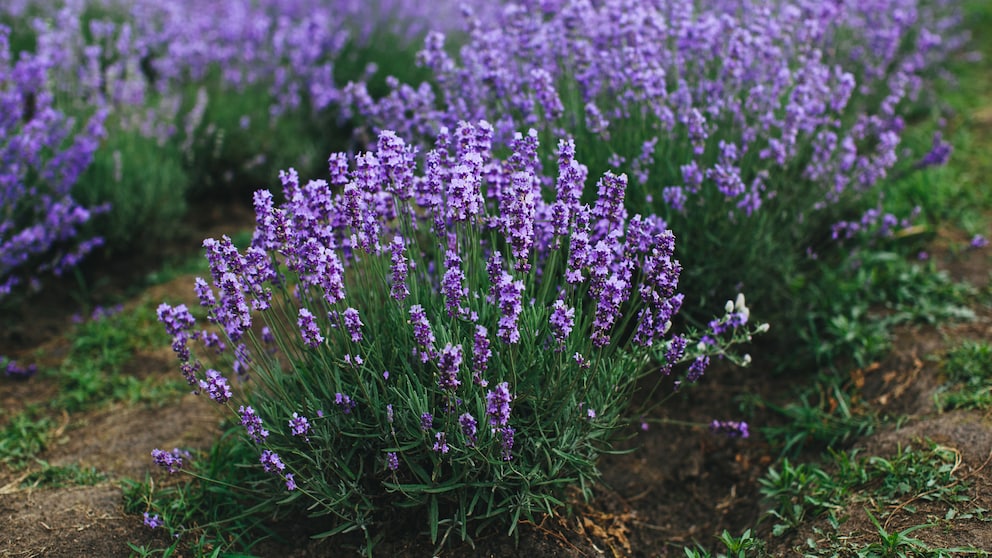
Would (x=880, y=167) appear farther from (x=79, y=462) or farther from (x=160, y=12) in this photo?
(x=160, y=12)

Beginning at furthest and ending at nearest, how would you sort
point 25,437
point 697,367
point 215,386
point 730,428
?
point 25,437 → point 730,428 → point 697,367 → point 215,386

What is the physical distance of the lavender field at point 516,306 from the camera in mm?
2363

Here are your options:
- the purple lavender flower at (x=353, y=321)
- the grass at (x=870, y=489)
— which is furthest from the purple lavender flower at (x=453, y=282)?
the grass at (x=870, y=489)

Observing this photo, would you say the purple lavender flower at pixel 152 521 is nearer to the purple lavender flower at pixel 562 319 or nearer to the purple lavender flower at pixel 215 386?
the purple lavender flower at pixel 215 386

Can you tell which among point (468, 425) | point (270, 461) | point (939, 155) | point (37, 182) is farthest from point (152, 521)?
point (939, 155)

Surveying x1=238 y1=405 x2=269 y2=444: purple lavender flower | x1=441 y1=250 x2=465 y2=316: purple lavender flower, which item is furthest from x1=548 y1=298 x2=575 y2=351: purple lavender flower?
x1=238 y1=405 x2=269 y2=444: purple lavender flower

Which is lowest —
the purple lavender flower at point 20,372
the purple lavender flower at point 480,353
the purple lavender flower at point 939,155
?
the purple lavender flower at point 20,372

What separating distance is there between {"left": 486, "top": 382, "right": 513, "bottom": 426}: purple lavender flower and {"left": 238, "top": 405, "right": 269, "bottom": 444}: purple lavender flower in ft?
2.15

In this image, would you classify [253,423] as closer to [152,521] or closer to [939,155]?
[152,521]

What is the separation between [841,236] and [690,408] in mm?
1284

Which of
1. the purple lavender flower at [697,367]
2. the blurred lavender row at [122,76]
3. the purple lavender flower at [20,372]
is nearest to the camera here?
the purple lavender flower at [697,367]

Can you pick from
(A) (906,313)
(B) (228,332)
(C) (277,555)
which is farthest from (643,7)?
(C) (277,555)

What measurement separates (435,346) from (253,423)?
55 cm

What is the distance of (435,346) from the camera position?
2.37m
